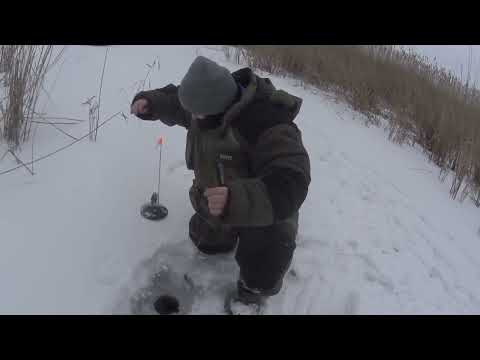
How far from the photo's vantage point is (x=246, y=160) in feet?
4.91

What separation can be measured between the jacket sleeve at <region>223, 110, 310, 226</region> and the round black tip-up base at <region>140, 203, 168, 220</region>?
792 mm

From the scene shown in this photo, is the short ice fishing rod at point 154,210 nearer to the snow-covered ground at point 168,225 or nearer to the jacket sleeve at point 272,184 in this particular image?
the snow-covered ground at point 168,225

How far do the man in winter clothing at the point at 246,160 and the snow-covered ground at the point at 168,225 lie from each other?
0.25 metres

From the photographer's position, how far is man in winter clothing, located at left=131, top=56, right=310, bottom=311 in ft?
4.22

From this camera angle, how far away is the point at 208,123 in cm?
152

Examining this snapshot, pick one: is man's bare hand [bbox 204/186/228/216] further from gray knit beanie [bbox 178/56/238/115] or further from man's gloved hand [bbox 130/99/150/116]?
man's gloved hand [bbox 130/99/150/116]

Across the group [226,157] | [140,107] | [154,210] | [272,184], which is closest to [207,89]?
[226,157]

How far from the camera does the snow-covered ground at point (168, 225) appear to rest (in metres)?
1.62

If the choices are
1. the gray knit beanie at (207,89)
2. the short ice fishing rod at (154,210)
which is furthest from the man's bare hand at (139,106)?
the gray knit beanie at (207,89)

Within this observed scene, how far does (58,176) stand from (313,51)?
3.44 m

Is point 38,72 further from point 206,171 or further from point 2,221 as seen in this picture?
point 206,171

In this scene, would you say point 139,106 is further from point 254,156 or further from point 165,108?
point 254,156

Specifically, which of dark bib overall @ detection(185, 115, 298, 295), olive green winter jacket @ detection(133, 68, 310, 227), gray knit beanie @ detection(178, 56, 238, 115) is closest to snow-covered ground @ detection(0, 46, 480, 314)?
dark bib overall @ detection(185, 115, 298, 295)

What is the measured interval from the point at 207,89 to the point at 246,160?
11.7 inches
